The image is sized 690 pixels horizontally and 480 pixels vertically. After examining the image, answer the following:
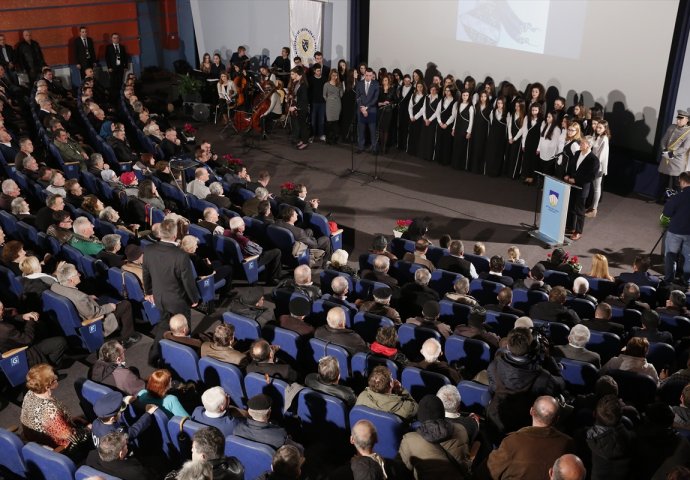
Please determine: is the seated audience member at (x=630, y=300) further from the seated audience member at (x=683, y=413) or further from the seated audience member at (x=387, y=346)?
the seated audience member at (x=387, y=346)

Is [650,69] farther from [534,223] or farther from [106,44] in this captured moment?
[106,44]

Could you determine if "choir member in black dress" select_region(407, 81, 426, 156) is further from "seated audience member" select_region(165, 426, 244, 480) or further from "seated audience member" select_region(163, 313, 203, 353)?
"seated audience member" select_region(165, 426, 244, 480)

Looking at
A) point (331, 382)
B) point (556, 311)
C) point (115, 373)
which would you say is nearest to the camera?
point (331, 382)

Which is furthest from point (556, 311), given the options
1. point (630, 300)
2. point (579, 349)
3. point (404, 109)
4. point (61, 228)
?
point (404, 109)

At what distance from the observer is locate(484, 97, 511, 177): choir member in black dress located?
11414 millimetres

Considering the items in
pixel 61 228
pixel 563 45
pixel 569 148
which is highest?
pixel 563 45

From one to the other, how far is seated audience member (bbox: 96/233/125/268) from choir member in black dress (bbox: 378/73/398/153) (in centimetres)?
661

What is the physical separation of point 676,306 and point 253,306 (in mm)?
4032

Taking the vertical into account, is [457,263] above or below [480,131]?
below

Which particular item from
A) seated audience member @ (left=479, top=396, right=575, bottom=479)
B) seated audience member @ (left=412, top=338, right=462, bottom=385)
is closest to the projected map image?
seated audience member @ (left=412, top=338, right=462, bottom=385)

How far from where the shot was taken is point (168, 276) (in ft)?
19.9

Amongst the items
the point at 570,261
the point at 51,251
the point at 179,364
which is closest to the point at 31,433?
the point at 179,364

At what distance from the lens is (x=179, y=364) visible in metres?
5.43

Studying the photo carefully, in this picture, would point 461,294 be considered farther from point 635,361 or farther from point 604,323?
point 635,361
